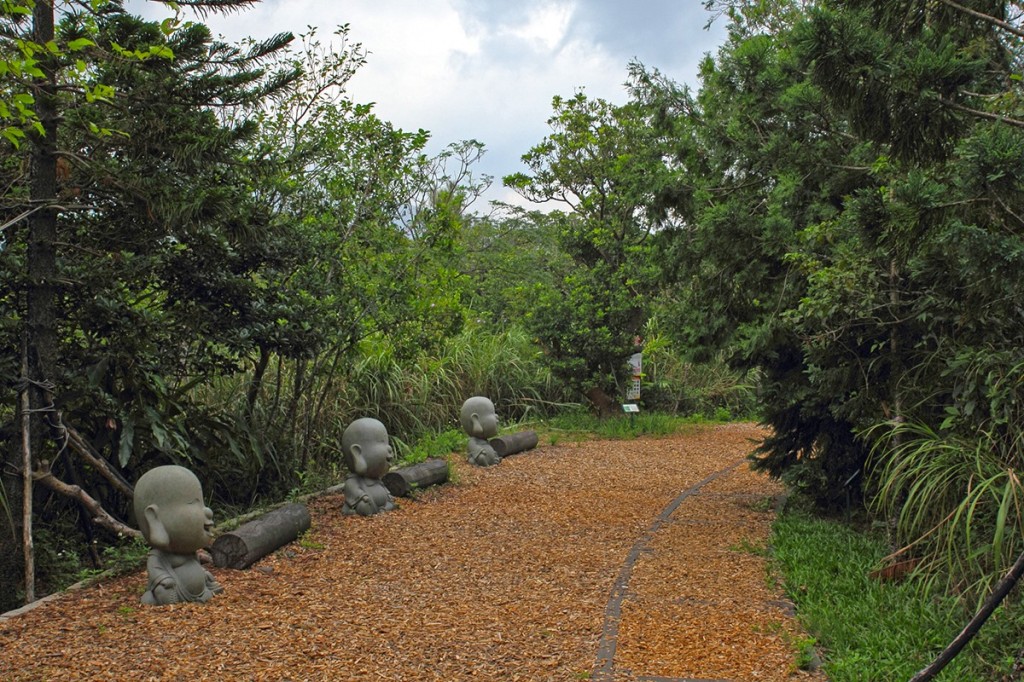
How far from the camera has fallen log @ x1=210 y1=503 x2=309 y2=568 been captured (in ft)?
17.9

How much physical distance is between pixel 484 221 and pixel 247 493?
600 inches

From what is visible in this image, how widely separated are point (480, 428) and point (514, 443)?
3.00 feet

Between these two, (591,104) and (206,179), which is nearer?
(206,179)

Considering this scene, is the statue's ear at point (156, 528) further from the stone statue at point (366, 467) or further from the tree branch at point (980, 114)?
the tree branch at point (980, 114)

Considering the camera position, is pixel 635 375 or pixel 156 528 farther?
pixel 635 375

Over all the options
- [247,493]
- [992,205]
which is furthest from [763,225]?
[247,493]

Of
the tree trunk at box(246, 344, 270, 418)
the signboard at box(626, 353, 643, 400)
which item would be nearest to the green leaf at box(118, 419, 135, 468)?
the tree trunk at box(246, 344, 270, 418)

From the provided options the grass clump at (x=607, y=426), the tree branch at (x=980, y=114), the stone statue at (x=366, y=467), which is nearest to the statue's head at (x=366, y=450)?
the stone statue at (x=366, y=467)

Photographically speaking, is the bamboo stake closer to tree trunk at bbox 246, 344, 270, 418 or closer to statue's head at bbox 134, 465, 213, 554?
statue's head at bbox 134, 465, 213, 554

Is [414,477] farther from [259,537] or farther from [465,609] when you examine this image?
[465,609]

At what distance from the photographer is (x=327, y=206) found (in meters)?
8.05

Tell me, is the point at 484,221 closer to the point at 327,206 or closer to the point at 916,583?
the point at 327,206

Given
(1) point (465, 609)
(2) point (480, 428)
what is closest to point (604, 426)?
(2) point (480, 428)

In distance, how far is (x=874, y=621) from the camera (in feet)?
13.8
